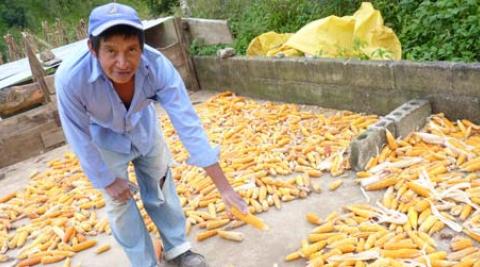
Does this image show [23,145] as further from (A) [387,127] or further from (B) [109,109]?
(A) [387,127]

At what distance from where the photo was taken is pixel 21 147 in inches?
237

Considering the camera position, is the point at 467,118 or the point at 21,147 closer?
the point at 467,118

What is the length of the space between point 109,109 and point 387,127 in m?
2.45

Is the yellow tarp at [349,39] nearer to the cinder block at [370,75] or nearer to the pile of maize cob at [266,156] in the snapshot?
the cinder block at [370,75]

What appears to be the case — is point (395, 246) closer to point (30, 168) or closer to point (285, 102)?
point (285, 102)

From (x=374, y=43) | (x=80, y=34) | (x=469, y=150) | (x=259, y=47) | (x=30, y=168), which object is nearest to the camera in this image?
(x=469, y=150)

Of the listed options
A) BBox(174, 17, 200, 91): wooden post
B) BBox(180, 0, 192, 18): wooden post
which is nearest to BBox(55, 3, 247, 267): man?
BBox(174, 17, 200, 91): wooden post

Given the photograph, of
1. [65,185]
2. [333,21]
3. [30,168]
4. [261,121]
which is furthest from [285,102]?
[30,168]

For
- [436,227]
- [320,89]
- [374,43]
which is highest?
[374,43]

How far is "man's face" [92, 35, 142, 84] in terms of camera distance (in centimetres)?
201

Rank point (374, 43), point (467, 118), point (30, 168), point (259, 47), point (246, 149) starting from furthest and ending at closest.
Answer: point (259, 47)
point (30, 168)
point (374, 43)
point (246, 149)
point (467, 118)

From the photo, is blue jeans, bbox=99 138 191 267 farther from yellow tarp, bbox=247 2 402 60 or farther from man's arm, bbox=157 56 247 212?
yellow tarp, bbox=247 2 402 60

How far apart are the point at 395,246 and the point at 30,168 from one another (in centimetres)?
452

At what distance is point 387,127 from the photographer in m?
3.90
